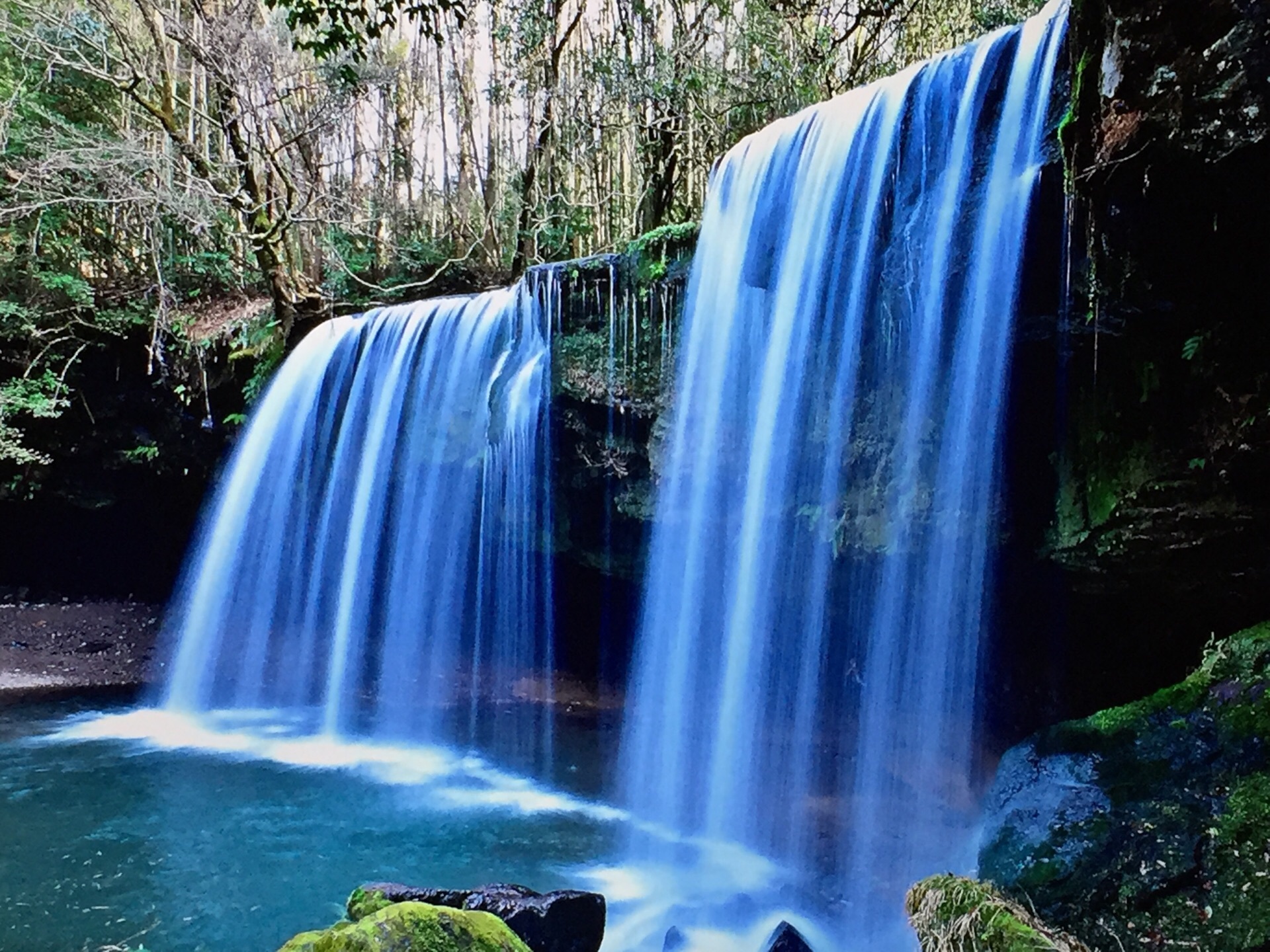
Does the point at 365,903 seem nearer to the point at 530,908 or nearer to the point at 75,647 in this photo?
the point at 530,908

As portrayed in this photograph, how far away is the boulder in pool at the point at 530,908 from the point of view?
3.88 m

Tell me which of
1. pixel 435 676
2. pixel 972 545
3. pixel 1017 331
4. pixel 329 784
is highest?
pixel 1017 331

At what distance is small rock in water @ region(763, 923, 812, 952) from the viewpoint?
3.85 m

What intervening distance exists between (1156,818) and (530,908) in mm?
2908

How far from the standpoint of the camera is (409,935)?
8.66 ft

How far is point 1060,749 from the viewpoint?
4086 millimetres

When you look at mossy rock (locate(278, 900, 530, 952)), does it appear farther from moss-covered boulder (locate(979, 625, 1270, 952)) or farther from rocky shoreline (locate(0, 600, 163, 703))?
rocky shoreline (locate(0, 600, 163, 703))

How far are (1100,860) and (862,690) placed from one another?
90.9 inches

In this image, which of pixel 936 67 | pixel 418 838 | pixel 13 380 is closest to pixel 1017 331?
pixel 936 67

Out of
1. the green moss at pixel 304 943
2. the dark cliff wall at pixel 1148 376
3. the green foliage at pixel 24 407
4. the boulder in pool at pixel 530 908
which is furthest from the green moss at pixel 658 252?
the green foliage at pixel 24 407

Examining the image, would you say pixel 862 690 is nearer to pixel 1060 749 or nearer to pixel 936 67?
pixel 1060 749

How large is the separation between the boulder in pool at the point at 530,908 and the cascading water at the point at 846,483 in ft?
5.71

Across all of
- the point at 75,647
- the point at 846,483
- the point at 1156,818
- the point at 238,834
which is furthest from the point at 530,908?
the point at 75,647

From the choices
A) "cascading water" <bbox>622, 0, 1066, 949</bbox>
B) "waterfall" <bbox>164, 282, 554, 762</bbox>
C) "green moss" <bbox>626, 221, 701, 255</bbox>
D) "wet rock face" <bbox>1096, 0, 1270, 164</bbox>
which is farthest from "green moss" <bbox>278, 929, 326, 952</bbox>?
"green moss" <bbox>626, 221, 701, 255</bbox>
